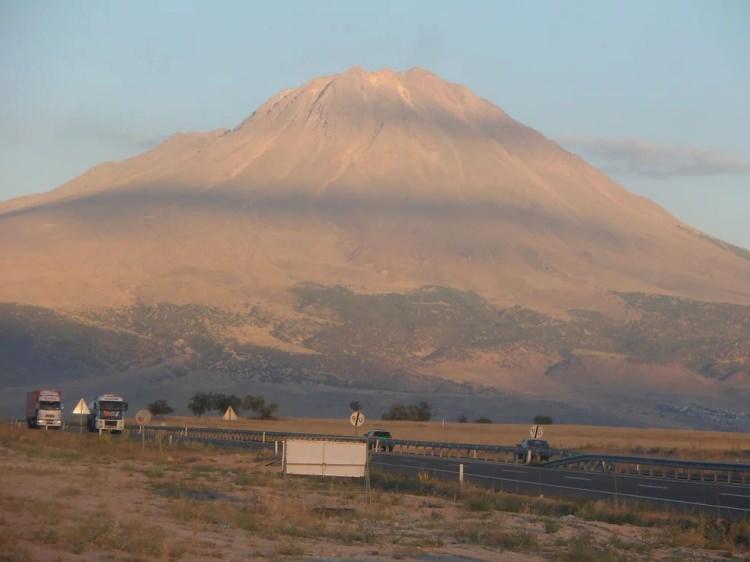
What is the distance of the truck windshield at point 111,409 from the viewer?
74312mm

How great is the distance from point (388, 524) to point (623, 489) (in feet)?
39.3

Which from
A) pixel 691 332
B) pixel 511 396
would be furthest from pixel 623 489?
pixel 691 332

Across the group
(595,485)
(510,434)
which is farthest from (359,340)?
(595,485)

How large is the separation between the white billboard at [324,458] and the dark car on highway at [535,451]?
2599 centimetres

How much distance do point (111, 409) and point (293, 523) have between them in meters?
51.6

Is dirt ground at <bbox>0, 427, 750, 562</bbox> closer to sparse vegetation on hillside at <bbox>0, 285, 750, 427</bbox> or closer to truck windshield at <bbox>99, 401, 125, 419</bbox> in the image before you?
truck windshield at <bbox>99, 401, 125, 419</bbox>

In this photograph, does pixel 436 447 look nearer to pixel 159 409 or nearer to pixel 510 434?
pixel 510 434

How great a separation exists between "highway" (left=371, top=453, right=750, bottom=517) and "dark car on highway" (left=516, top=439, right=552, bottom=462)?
18.0ft

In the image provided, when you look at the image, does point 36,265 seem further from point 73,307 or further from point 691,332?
point 691,332

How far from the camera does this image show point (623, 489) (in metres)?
36.1

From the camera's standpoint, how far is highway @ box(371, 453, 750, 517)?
105 ft

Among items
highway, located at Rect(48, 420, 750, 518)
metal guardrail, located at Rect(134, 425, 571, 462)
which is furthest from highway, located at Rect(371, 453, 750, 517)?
metal guardrail, located at Rect(134, 425, 571, 462)

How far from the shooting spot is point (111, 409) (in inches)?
2938

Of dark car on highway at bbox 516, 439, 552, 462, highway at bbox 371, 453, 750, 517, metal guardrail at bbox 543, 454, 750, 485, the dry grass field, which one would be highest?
the dry grass field
